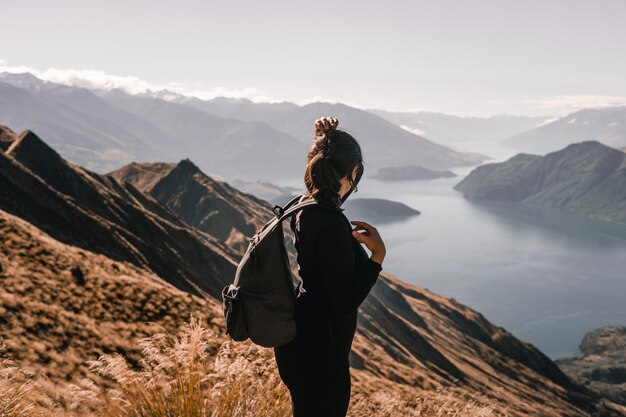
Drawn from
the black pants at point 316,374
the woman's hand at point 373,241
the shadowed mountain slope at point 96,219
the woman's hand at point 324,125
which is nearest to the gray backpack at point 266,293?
the black pants at point 316,374

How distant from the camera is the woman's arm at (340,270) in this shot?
4109 mm

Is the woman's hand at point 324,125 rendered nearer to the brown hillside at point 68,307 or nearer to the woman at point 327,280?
the woman at point 327,280

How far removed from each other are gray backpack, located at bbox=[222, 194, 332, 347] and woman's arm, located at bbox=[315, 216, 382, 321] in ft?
1.03

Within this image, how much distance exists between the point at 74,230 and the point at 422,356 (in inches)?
2032

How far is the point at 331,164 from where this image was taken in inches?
175

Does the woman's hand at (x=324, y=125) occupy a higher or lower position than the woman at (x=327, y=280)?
higher

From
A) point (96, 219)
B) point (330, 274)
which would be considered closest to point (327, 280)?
point (330, 274)

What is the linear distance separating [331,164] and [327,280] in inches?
41.2

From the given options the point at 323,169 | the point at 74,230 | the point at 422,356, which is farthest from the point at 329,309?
the point at 422,356

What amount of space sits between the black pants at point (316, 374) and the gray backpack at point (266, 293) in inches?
7.4

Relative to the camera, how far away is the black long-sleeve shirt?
4125 millimetres

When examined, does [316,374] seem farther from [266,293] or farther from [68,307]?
[68,307]

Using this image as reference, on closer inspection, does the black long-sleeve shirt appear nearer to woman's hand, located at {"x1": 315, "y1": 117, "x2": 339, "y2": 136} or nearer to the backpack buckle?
the backpack buckle

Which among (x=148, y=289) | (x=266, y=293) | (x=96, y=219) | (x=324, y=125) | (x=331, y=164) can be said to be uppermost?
(x=324, y=125)
